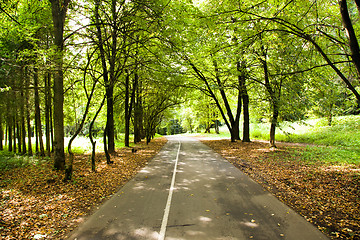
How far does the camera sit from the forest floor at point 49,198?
4457 mm

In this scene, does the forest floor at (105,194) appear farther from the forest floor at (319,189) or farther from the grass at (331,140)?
the grass at (331,140)

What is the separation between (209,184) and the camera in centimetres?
741

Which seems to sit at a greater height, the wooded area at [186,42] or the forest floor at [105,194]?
the wooded area at [186,42]

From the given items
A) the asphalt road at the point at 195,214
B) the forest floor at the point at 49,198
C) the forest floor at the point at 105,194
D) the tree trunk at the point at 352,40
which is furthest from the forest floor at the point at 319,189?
the forest floor at the point at 49,198

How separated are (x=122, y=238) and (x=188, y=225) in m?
1.44

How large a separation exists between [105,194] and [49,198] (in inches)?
64.2

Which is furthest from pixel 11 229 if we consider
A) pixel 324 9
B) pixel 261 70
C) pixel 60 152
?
pixel 261 70

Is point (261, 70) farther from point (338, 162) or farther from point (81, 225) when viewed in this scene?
point (81, 225)

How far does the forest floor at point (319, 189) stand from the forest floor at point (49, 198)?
569cm

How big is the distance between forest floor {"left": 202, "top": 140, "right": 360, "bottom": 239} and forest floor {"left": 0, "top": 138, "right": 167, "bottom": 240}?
5.69 meters

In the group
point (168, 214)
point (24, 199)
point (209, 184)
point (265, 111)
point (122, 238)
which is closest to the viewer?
point (122, 238)

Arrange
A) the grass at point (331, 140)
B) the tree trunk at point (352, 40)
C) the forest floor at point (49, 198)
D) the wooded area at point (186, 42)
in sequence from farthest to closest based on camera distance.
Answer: the grass at point (331, 140), the wooded area at point (186, 42), the forest floor at point (49, 198), the tree trunk at point (352, 40)

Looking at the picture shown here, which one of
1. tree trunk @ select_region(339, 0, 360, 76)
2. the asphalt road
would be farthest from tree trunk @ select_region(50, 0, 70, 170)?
tree trunk @ select_region(339, 0, 360, 76)

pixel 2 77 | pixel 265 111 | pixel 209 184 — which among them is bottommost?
pixel 209 184
